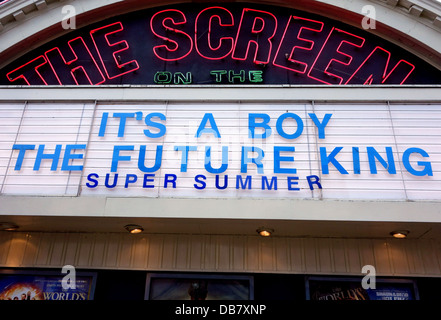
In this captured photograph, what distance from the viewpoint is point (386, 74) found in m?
7.89

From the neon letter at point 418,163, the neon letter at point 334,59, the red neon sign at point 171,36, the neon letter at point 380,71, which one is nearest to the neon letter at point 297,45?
the neon letter at point 334,59

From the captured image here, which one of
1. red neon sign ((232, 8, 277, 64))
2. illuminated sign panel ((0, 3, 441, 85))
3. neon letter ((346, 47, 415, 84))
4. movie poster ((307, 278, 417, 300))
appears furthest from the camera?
red neon sign ((232, 8, 277, 64))

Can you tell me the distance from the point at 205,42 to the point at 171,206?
14.4 ft

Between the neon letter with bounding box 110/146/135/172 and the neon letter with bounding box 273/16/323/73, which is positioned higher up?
the neon letter with bounding box 273/16/323/73

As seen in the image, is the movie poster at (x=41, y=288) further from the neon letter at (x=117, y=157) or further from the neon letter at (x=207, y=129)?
the neon letter at (x=207, y=129)

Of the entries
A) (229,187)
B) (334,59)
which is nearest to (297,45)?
(334,59)

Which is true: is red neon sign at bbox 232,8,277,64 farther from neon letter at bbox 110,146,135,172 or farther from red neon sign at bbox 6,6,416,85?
neon letter at bbox 110,146,135,172

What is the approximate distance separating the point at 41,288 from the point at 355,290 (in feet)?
19.5

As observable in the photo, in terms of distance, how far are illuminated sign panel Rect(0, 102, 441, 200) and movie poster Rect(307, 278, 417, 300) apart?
176 centimetres

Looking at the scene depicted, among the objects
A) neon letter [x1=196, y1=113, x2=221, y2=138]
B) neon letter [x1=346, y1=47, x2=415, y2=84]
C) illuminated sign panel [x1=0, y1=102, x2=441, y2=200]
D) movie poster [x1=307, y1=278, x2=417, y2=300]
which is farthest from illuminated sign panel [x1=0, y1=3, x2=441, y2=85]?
movie poster [x1=307, y1=278, x2=417, y2=300]

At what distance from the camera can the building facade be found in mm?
6020

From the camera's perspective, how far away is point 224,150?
6.33m

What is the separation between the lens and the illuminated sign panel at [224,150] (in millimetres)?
6109
